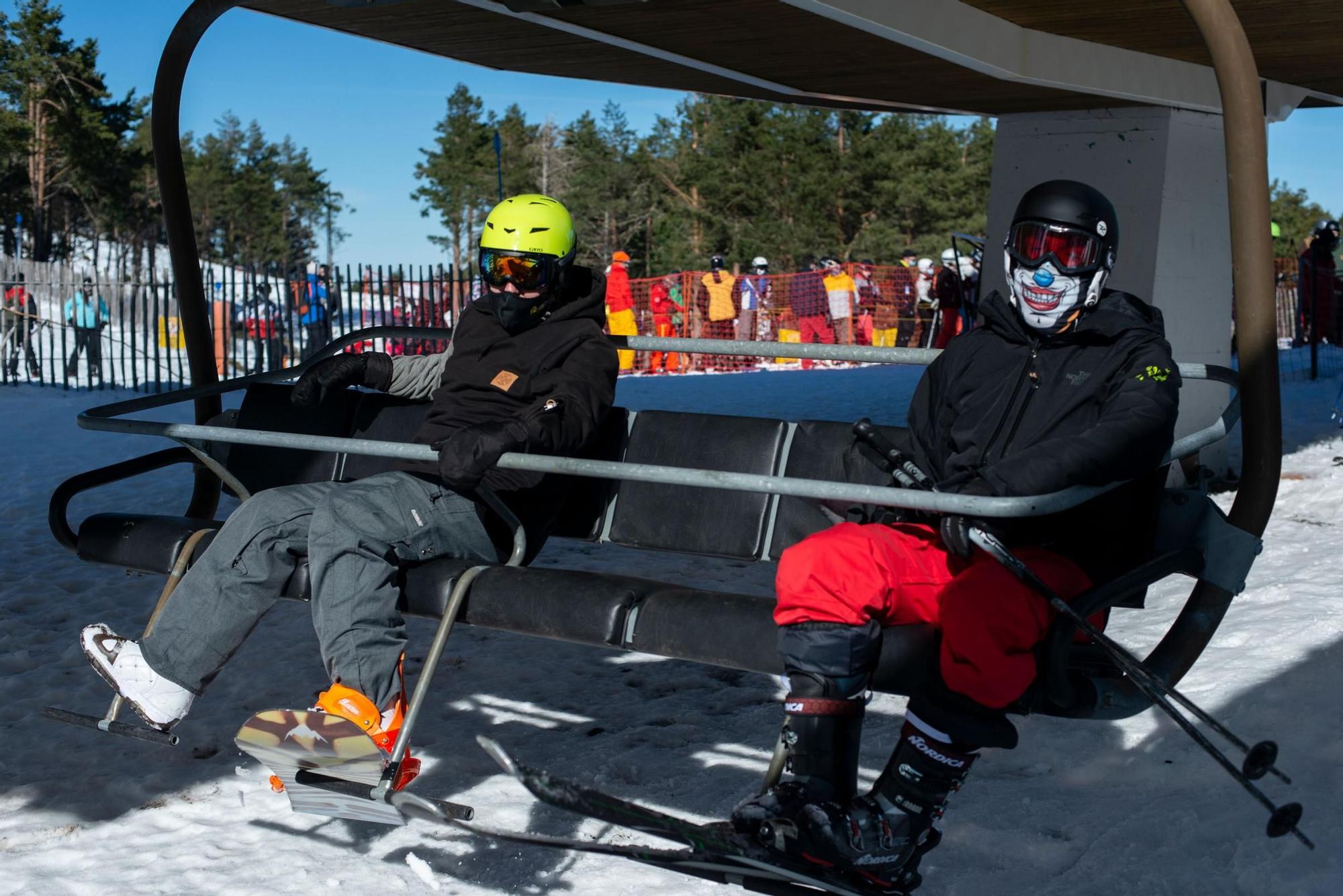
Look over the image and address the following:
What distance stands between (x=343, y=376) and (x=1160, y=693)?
2.62 meters

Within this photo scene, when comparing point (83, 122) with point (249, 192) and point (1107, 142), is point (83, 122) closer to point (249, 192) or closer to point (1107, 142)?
point (249, 192)

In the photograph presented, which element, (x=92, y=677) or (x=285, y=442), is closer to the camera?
(x=285, y=442)

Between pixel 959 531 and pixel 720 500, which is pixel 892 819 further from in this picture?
pixel 720 500

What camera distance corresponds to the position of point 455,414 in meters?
3.89

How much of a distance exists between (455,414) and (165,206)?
64.8 inches

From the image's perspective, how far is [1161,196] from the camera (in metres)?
7.99

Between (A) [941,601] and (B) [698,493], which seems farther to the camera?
(B) [698,493]

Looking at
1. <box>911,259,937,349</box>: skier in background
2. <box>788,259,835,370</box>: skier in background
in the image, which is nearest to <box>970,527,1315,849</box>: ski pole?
<box>911,259,937,349</box>: skier in background

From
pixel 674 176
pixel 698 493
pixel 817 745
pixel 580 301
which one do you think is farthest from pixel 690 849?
pixel 674 176

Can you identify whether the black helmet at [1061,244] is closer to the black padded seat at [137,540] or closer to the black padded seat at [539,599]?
the black padded seat at [539,599]

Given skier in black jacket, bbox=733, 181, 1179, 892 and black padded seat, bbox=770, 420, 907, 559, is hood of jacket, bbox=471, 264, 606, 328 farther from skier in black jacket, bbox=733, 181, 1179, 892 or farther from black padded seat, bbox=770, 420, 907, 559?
skier in black jacket, bbox=733, 181, 1179, 892

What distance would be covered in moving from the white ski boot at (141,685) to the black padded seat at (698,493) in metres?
1.33

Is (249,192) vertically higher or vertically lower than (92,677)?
higher

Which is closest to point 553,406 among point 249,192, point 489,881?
point 489,881
